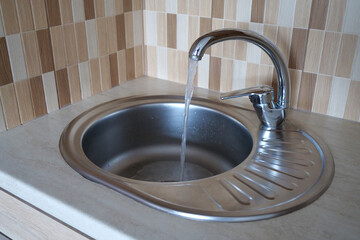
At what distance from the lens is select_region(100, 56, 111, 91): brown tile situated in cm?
114

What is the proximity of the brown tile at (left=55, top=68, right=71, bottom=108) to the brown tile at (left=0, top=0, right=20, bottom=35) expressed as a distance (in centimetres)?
17

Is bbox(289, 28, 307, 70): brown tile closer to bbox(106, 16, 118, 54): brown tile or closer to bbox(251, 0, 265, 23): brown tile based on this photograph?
bbox(251, 0, 265, 23): brown tile

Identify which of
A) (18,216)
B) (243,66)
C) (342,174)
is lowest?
(18,216)

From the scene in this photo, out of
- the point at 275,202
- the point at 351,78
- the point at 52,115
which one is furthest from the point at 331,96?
the point at 52,115

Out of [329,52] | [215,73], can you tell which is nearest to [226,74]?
[215,73]

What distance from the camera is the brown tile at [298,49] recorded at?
0.98m

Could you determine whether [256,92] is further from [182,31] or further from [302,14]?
[182,31]

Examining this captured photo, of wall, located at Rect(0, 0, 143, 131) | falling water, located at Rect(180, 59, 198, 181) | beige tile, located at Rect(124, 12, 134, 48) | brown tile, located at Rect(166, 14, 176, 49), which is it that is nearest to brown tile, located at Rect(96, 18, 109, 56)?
wall, located at Rect(0, 0, 143, 131)

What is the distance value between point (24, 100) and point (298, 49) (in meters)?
0.76

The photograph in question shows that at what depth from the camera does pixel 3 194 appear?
2.61 ft

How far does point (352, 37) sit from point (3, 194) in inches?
36.6

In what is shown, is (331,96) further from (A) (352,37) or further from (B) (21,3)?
(B) (21,3)

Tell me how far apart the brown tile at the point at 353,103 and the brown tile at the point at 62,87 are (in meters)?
0.80

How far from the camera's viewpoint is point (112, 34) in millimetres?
1149
